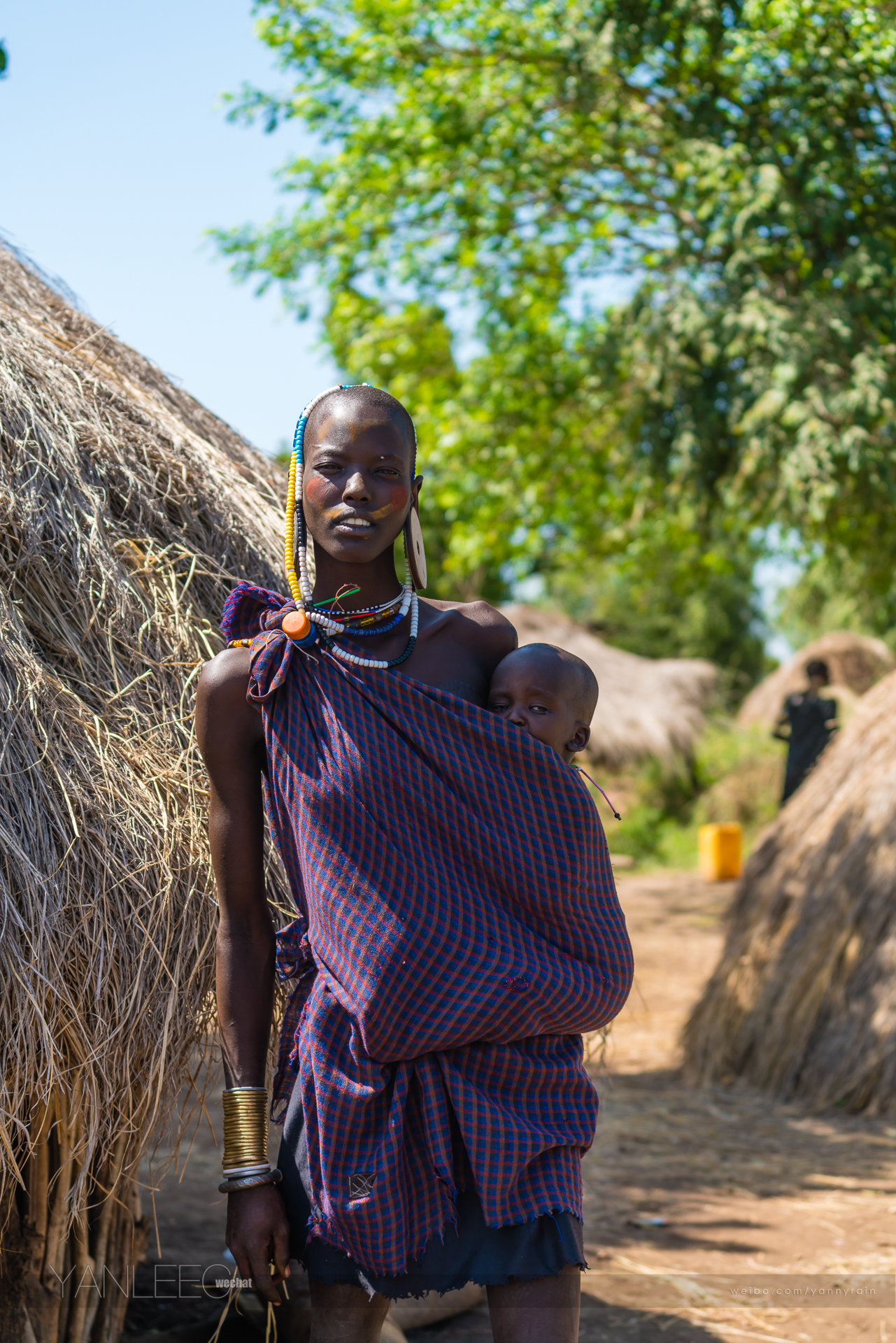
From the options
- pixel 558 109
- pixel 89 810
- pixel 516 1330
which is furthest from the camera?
pixel 558 109

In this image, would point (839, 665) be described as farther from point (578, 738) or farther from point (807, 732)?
point (578, 738)

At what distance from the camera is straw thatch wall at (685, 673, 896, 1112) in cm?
549

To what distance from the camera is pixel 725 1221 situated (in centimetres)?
416

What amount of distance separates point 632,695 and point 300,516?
50.3ft

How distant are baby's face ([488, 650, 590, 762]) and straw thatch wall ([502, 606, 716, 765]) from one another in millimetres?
12532

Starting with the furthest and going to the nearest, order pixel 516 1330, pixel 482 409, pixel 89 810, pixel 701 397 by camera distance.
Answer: pixel 482 409, pixel 701 397, pixel 89 810, pixel 516 1330

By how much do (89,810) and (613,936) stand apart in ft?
3.57

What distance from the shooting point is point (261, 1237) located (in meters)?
1.69

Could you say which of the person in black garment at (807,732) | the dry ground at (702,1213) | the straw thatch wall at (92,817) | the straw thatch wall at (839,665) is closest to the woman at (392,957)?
the straw thatch wall at (92,817)

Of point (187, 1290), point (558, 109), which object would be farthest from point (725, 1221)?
point (558, 109)

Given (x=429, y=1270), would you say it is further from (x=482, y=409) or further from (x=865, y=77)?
(x=482, y=409)

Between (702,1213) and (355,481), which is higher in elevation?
(355,481)

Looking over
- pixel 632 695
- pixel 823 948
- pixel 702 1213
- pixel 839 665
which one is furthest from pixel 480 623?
pixel 839 665

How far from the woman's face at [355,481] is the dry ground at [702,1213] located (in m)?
1.74
